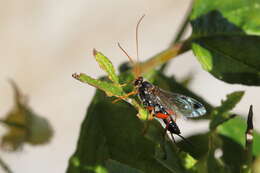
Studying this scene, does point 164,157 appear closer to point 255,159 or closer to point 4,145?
point 255,159

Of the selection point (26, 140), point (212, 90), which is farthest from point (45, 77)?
point (26, 140)

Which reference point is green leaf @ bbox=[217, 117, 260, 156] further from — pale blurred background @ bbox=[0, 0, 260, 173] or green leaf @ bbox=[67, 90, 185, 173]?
pale blurred background @ bbox=[0, 0, 260, 173]

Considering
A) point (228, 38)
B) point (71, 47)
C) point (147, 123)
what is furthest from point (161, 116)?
point (71, 47)

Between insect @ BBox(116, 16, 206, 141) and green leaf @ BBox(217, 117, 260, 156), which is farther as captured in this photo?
green leaf @ BBox(217, 117, 260, 156)

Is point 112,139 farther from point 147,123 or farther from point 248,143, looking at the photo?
point 248,143

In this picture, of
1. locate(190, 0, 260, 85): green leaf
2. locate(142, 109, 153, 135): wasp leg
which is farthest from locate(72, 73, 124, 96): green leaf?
locate(190, 0, 260, 85): green leaf

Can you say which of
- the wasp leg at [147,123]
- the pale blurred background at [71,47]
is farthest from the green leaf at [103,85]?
the pale blurred background at [71,47]

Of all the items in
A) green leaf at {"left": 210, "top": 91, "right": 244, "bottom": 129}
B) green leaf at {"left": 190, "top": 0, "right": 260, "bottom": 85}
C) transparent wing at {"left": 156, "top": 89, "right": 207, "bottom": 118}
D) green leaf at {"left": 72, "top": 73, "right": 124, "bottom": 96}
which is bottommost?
green leaf at {"left": 210, "top": 91, "right": 244, "bottom": 129}
